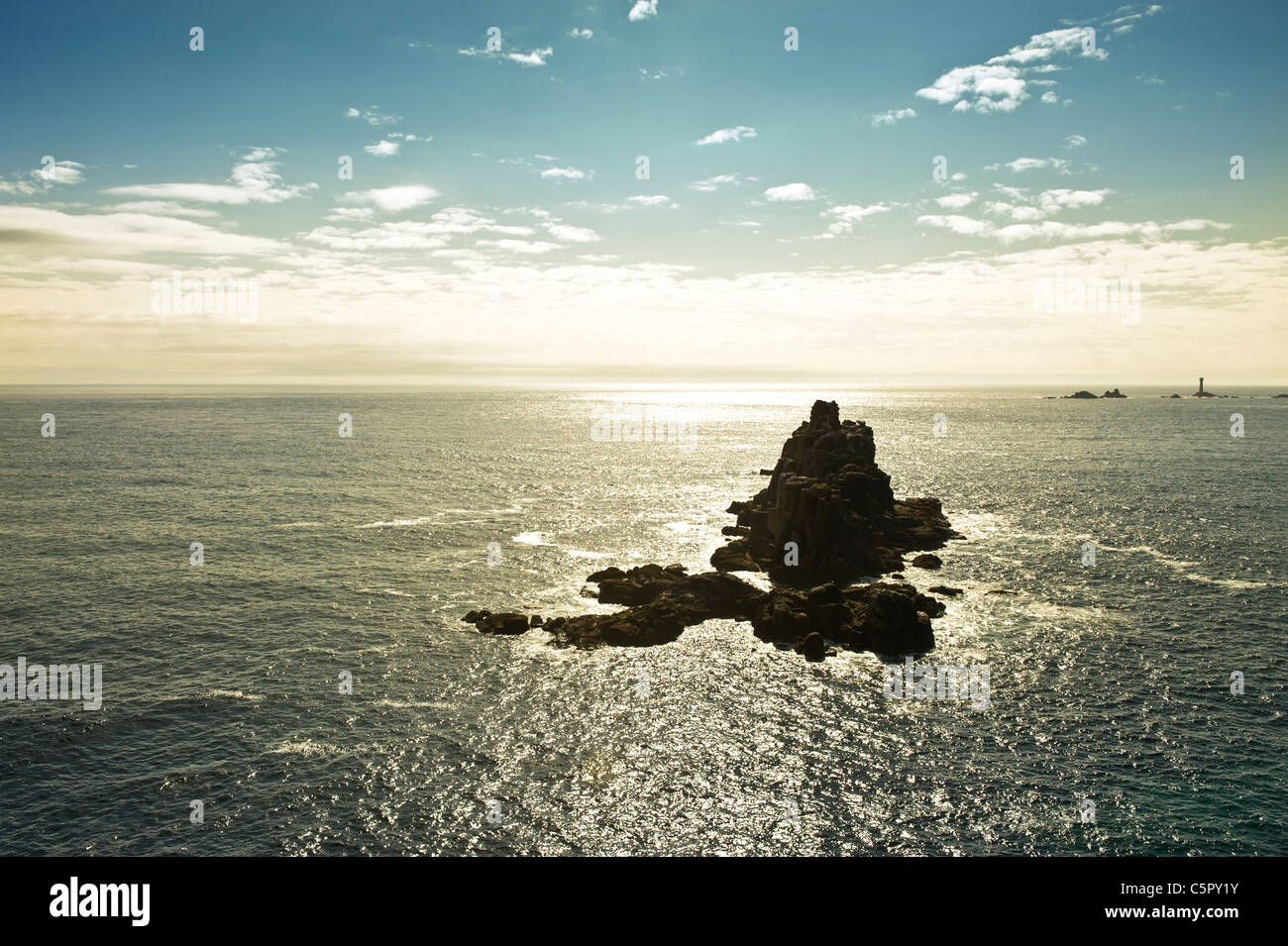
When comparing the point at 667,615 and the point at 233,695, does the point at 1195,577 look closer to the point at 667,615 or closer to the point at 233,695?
the point at 667,615

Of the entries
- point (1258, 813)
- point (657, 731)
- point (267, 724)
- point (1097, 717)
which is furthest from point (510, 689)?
point (1258, 813)

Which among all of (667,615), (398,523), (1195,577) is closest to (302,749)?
(667,615)

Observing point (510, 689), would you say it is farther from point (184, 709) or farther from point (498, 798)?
point (184, 709)

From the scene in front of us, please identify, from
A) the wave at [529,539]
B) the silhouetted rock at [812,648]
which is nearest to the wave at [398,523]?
the wave at [529,539]

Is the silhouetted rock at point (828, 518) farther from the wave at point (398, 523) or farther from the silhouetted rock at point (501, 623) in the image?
the wave at point (398, 523)

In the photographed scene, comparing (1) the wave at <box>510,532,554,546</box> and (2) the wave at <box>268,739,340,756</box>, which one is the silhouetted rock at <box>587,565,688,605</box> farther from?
(2) the wave at <box>268,739,340,756</box>
